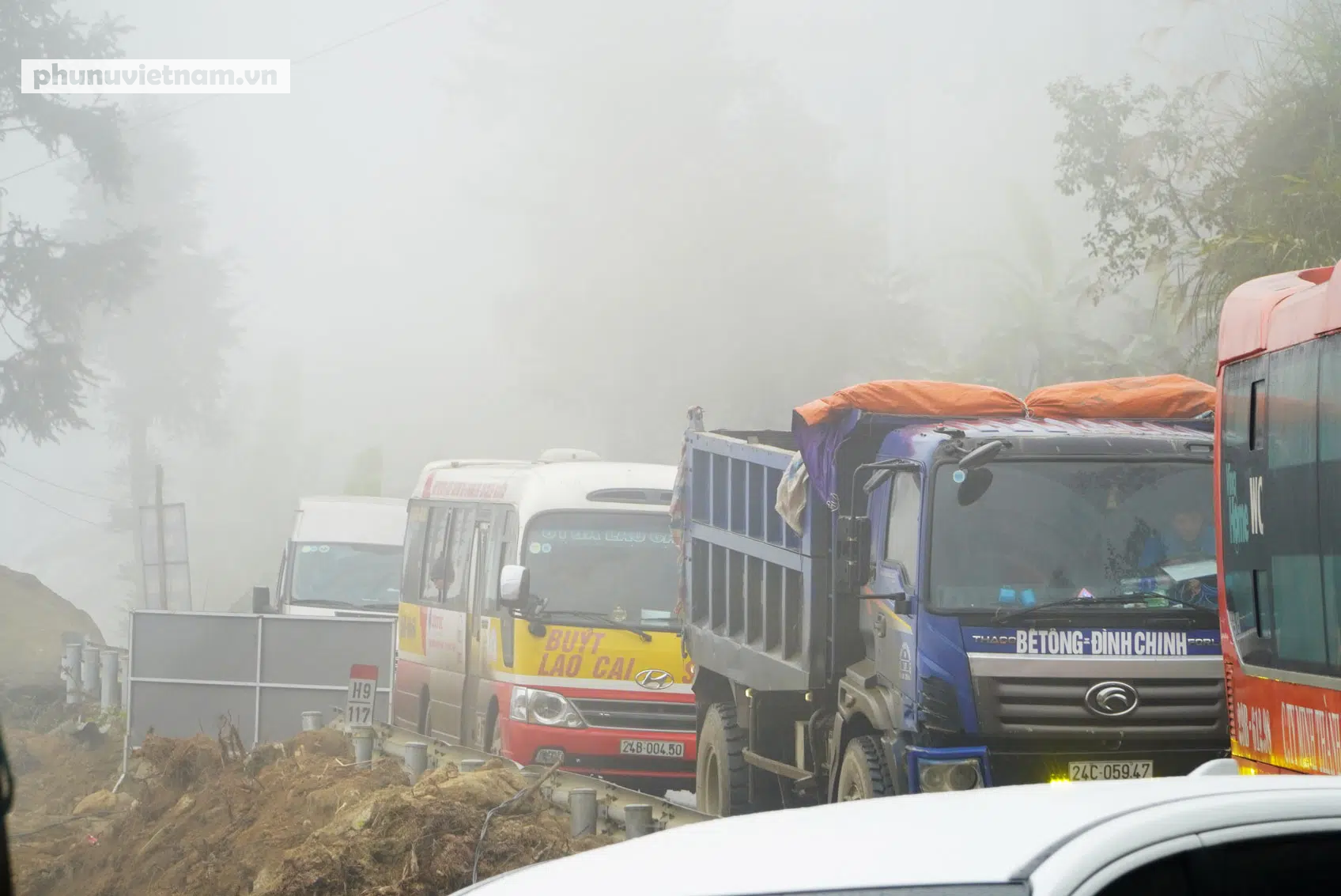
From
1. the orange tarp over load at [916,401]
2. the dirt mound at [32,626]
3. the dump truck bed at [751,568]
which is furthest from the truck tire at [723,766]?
the dirt mound at [32,626]

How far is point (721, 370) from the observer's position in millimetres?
55750

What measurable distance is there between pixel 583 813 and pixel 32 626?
109 feet

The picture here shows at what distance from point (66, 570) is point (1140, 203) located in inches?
3813

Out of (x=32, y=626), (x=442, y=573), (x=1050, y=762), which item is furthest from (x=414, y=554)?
(x=32, y=626)

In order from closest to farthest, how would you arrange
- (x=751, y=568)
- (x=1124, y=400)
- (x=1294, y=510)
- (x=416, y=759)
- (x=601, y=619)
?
(x=1294, y=510)
(x=1124, y=400)
(x=416, y=759)
(x=751, y=568)
(x=601, y=619)

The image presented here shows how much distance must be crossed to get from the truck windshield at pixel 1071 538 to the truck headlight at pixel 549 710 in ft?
20.1

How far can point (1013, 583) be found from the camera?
784cm

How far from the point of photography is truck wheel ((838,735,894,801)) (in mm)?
8117

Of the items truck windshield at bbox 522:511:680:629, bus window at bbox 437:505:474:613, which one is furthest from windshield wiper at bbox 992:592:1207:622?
bus window at bbox 437:505:474:613

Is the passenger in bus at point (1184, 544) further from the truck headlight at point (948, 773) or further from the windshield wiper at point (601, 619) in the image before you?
the windshield wiper at point (601, 619)

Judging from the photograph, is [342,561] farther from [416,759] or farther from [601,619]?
[416,759]

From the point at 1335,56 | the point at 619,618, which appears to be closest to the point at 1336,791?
the point at 619,618

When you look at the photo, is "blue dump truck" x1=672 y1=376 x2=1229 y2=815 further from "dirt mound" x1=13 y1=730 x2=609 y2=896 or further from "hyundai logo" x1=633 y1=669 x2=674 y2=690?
"hyundai logo" x1=633 y1=669 x2=674 y2=690

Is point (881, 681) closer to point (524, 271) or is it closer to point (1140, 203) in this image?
point (1140, 203)
